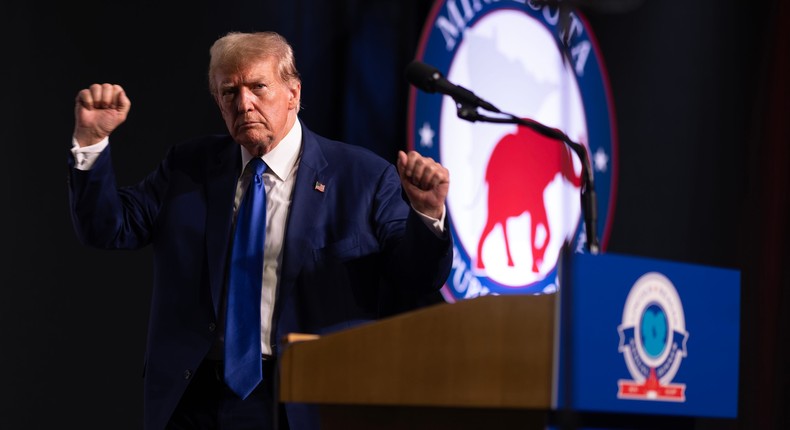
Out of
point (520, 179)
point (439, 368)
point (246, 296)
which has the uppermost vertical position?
point (520, 179)

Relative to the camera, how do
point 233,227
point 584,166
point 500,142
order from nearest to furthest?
point 584,166
point 233,227
point 500,142

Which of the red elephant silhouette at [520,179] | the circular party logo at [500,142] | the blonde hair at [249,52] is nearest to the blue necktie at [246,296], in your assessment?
the blonde hair at [249,52]

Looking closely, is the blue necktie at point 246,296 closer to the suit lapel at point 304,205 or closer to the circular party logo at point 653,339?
the suit lapel at point 304,205

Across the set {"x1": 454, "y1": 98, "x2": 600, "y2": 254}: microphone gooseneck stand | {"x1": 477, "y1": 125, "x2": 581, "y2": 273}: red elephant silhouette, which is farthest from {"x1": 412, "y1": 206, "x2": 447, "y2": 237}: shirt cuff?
{"x1": 477, "y1": 125, "x2": 581, "y2": 273}: red elephant silhouette

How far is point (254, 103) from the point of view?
7.82 ft

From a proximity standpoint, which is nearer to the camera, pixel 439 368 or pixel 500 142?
pixel 439 368

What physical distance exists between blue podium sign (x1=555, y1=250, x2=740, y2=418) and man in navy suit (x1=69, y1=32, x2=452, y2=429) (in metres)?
0.55

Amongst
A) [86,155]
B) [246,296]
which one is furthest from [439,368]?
[86,155]

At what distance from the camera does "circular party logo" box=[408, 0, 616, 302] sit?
3822mm

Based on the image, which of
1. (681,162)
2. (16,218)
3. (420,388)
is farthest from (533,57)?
(420,388)

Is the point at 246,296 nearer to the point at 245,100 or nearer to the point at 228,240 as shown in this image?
the point at 228,240

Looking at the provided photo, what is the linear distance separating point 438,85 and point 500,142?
7.13 feet

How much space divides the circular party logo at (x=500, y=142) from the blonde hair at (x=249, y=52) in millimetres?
1279

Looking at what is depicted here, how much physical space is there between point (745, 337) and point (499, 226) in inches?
62.1
